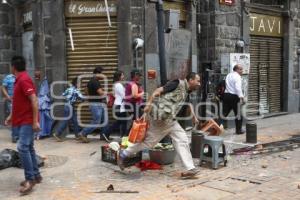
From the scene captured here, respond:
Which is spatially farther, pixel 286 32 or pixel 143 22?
pixel 286 32

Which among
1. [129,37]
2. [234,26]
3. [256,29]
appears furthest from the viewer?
[256,29]

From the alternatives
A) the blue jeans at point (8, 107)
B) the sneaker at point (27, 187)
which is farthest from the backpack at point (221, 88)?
the sneaker at point (27, 187)

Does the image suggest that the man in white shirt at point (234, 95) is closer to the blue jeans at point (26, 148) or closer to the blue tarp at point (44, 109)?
the blue tarp at point (44, 109)

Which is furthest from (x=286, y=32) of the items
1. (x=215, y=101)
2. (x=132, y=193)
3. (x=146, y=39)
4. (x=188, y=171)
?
(x=132, y=193)

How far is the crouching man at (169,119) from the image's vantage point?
23.6 ft

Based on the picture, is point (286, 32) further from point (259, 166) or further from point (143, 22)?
point (259, 166)

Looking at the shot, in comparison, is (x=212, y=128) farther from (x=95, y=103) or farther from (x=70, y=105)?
(x=70, y=105)

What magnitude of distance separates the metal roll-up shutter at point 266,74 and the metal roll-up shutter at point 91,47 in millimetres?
5204

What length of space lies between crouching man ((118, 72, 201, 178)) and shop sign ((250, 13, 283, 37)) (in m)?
7.55

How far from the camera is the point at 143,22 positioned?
36.6 feet

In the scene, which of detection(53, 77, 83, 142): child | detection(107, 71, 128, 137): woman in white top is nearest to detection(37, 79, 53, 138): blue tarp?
detection(53, 77, 83, 142): child

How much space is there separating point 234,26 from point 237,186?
7429mm

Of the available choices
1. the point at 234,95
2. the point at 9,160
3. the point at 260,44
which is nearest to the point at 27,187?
the point at 9,160

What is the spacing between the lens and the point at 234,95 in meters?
11.4
